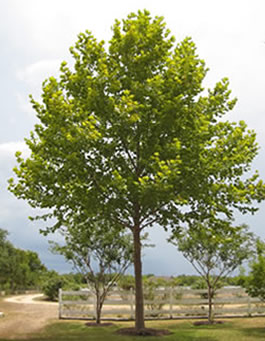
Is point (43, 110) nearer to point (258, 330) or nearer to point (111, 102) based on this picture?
point (111, 102)

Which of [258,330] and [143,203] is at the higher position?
[143,203]

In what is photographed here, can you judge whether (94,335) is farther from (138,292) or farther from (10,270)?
(10,270)

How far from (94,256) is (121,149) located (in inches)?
248

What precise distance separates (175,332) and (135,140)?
312 inches

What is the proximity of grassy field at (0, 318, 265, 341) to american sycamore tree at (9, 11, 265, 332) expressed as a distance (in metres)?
1.61

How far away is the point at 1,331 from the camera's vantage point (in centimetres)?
1706

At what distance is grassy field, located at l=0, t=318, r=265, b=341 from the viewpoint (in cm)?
1487

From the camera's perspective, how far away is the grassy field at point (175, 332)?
48.8ft

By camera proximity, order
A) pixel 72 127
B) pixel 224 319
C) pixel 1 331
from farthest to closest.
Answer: pixel 224 319 < pixel 1 331 < pixel 72 127

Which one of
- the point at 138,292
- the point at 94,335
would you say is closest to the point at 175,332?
the point at 138,292

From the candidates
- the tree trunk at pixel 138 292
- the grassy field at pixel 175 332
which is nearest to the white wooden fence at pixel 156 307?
the grassy field at pixel 175 332

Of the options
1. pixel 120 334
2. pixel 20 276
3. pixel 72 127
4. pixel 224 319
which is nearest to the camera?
pixel 72 127

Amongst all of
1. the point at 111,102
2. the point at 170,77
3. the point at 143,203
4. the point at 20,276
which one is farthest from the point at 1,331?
the point at 20,276

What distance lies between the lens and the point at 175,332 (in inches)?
642
